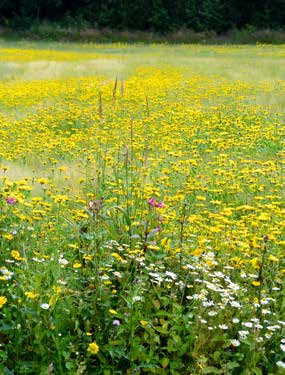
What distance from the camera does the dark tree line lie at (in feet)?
128

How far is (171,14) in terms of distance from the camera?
4097 cm

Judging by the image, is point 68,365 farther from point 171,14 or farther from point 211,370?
point 171,14

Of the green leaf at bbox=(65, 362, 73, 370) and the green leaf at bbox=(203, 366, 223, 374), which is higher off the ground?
the green leaf at bbox=(65, 362, 73, 370)

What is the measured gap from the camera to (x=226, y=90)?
1341cm

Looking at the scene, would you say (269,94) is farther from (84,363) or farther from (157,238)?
(84,363)

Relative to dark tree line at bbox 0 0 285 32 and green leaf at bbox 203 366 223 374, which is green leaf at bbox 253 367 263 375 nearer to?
green leaf at bbox 203 366 223 374

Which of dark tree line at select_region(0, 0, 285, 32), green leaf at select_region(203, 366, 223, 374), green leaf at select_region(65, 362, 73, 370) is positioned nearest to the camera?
green leaf at select_region(65, 362, 73, 370)

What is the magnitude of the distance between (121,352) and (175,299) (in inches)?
21.7

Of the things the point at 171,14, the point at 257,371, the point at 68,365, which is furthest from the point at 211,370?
the point at 171,14

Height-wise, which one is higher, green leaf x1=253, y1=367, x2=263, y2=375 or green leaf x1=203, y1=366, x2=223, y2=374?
green leaf x1=203, y1=366, x2=223, y2=374

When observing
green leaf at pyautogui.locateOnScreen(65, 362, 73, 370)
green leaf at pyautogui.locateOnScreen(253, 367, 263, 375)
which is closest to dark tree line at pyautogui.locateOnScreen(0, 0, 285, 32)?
A: green leaf at pyautogui.locateOnScreen(253, 367, 263, 375)

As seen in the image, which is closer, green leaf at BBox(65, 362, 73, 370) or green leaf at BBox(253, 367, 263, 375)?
green leaf at BBox(65, 362, 73, 370)

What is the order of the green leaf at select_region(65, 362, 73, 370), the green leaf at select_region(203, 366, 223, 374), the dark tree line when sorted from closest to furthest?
the green leaf at select_region(65, 362, 73, 370) < the green leaf at select_region(203, 366, 223, 374) < the dark tree line

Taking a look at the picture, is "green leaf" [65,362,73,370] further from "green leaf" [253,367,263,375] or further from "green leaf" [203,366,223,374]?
"green leaf" [253,367,263,375]
